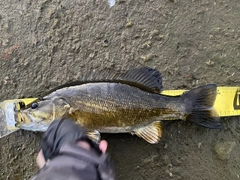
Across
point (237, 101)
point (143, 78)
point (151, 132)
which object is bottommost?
point (151, 132)

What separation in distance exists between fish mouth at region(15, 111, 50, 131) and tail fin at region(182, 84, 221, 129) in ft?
2.31

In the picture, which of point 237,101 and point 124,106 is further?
point 237,101

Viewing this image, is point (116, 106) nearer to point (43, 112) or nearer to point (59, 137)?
point (43, 112)

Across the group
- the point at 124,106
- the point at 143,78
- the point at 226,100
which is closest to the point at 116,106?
the point at 124,106

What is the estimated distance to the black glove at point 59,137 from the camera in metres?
1.41

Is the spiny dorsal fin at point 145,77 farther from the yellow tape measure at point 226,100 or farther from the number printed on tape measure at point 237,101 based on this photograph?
the number printed on tape measure at point 237,101

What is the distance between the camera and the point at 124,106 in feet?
6.30

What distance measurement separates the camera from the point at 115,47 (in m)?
2.15

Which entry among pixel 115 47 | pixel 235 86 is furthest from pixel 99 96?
pixel 235 86

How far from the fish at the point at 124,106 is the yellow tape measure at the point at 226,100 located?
0.13 meters

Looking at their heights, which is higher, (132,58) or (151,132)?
(132,58)

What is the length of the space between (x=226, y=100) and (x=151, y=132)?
0.47 meters

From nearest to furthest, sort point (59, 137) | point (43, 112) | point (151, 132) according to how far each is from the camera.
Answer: point (59, 137) < point (43, 112) < point (151, 132)

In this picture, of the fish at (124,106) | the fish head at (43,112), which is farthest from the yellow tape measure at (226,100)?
the fish head at (43,112)
